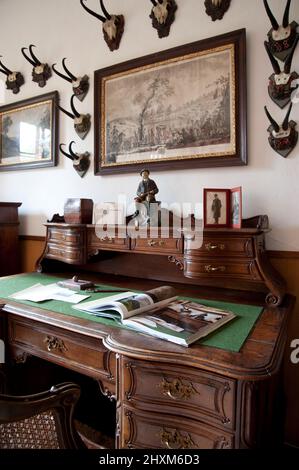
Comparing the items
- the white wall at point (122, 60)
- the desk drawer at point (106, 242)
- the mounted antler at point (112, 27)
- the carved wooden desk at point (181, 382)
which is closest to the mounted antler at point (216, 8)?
the white wall at point (122, 60)

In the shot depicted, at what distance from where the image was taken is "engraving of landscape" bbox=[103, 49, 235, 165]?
1.68 m

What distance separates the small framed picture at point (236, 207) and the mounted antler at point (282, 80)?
534mm

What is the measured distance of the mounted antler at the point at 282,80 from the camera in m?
1.48

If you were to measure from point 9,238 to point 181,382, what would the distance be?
6.73 feet

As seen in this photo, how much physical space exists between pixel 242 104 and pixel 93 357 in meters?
1.48

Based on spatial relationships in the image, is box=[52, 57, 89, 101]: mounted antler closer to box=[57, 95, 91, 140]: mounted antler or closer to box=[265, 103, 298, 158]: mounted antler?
box=[57, 95, 91, 140]: mounted antler

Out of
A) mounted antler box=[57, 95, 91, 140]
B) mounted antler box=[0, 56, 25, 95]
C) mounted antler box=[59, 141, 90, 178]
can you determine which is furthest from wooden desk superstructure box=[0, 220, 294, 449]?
mounted antler box=[0, 56, 25, 95]

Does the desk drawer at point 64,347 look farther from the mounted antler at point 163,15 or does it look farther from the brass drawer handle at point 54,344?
the mounted antler at point 163,15

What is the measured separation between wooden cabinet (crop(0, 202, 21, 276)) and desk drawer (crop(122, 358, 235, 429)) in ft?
6.04

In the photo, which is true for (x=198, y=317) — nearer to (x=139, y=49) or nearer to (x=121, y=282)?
(x=121, y=282)

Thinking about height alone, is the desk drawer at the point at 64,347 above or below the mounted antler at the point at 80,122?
below

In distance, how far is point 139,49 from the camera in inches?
77.1
